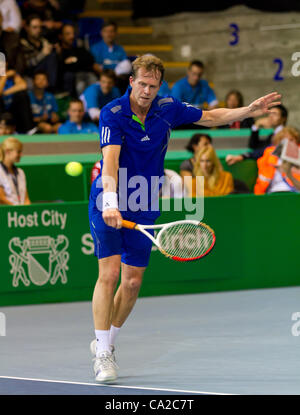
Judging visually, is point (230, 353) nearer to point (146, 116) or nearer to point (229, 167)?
point (146, 116)

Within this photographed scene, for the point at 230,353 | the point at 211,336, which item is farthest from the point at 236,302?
the point at 230,353

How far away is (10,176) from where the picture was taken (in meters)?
8.84

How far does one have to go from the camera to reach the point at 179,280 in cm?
877

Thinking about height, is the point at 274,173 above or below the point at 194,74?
below

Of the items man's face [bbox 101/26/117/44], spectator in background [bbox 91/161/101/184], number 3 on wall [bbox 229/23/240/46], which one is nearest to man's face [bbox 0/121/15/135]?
spectator in background [bbox 91/161/101/184]

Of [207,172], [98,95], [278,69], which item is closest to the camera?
[207,172]

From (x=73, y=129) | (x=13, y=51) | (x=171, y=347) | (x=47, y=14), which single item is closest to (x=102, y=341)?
(x=171, y=347)

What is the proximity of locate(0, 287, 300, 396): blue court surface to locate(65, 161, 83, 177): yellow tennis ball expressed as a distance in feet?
5.26

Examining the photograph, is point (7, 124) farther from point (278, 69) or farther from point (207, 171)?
point (278, 69)

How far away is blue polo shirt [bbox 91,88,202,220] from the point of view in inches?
206

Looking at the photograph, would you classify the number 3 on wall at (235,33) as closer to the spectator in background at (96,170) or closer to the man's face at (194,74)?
the man's face at (194,74)

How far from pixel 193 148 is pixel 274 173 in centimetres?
95

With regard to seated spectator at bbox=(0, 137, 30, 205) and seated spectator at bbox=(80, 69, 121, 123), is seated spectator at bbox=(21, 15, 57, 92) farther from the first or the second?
seated spectator at bbox=(0, 137, 30, 205)

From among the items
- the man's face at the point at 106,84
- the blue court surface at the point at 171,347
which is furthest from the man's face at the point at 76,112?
the blue court surface at the point at 171,347
